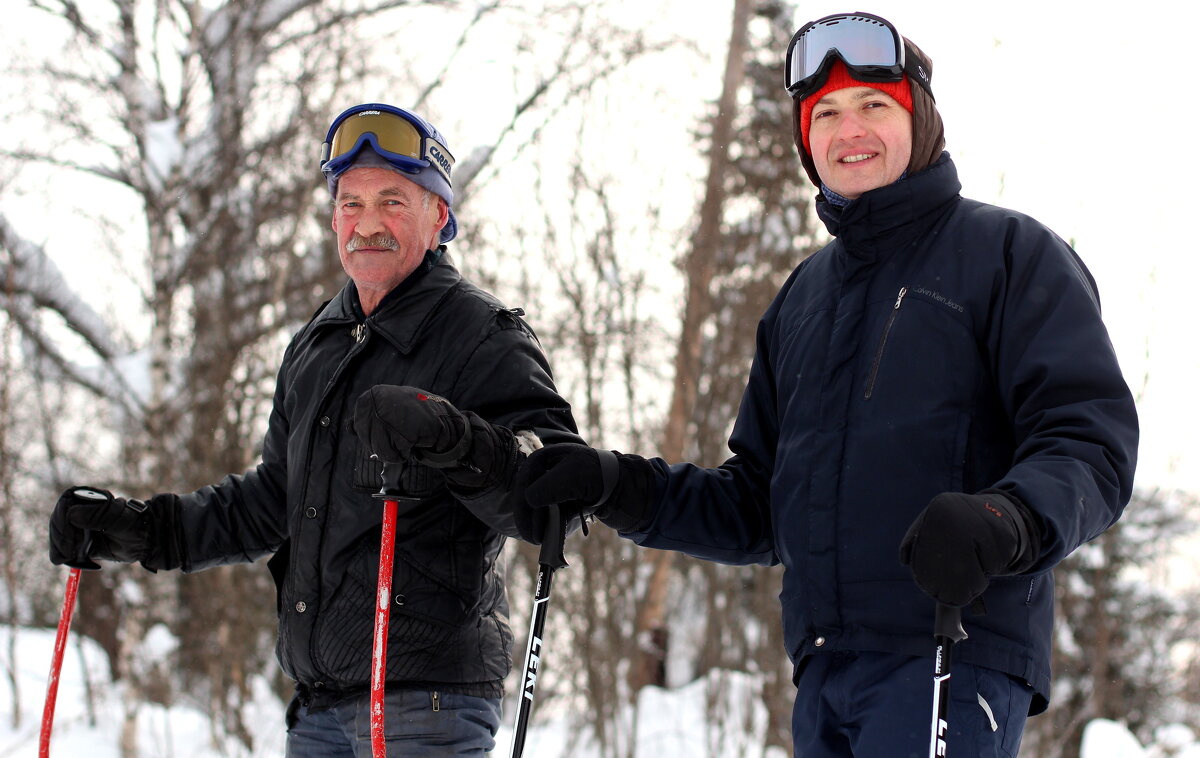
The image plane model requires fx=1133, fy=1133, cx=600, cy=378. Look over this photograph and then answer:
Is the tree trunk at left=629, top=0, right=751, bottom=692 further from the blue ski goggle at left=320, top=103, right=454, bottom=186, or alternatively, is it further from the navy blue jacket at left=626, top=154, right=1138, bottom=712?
the navy blue jacket at left=626, top=154, right=1138, bottom=712

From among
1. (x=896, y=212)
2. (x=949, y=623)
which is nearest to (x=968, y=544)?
(x=949, y=623)

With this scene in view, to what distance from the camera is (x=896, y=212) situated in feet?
6.92

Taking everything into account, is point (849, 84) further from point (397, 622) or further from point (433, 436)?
point (397, 622)

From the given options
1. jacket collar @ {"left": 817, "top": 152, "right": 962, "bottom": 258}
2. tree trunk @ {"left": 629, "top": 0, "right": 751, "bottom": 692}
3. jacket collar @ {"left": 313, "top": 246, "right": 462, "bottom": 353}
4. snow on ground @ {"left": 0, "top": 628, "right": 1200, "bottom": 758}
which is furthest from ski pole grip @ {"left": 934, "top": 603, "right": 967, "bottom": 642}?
tree trunk @ {"left": 629, "top": 0, "right": 751, "bottom": 692}

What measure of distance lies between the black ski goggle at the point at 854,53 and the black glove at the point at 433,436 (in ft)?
3.10

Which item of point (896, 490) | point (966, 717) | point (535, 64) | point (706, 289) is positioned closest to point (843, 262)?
point (896, 490)

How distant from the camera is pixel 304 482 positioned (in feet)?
8.52

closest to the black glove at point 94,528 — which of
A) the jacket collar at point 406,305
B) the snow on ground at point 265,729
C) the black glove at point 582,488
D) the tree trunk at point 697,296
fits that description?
the jacket collar at point 406,305

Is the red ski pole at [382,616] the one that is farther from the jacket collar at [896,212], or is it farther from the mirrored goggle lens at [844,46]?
the mirrored goggle lens at [844,46]

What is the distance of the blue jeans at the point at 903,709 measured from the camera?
1.80 meters

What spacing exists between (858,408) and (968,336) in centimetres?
22

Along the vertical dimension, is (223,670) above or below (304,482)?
below

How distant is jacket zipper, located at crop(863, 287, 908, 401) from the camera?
2.00 meters

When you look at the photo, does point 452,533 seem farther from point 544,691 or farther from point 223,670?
point 223,670
